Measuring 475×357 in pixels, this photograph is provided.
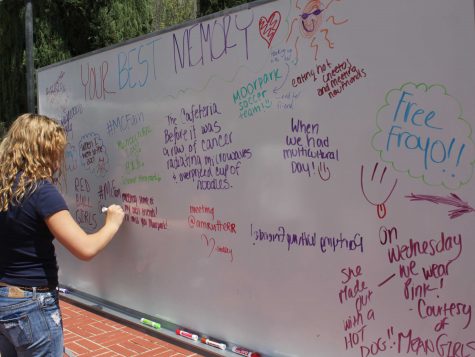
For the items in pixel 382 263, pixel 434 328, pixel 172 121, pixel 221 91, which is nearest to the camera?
pixel 434 328

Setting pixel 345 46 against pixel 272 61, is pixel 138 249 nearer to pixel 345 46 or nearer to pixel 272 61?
pixel 272 61

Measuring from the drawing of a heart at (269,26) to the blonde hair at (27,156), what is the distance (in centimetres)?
141

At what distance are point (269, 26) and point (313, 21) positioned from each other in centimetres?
33

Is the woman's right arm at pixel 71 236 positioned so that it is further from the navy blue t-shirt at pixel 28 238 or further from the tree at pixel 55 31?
the tree at pixel 55 31

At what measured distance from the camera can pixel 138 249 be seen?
4477 millimetres

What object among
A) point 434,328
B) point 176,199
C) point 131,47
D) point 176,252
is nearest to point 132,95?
point 131,47

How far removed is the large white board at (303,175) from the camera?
259cm

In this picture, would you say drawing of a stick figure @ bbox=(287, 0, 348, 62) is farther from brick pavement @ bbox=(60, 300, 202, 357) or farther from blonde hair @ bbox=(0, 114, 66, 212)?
brick pavement @ bbox=(60, 300, 202, 357)

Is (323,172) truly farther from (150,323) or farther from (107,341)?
(107,341)

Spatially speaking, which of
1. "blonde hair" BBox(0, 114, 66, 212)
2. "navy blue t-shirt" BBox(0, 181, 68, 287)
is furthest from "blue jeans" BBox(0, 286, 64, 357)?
"blonde hair" BBox(0, 114, 66, 212)

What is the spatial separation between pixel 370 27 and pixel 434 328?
155 cm

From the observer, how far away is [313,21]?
10.1 feet

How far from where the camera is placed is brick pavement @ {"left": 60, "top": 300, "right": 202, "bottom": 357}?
161 inches

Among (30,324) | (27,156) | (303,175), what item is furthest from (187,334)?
(27,156)
